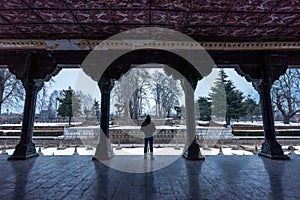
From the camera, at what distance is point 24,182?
3.09m

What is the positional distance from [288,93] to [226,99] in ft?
18.8

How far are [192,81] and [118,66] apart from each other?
2.15 meters

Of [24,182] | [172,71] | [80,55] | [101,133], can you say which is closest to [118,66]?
[80,55]

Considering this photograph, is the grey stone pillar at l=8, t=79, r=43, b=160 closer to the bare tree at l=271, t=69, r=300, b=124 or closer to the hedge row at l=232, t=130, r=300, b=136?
the hedge row at l=232, t=130, r=300, b=136

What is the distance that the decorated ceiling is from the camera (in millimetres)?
3504

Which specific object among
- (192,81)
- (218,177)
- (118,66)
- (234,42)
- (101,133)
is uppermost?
(234,42)

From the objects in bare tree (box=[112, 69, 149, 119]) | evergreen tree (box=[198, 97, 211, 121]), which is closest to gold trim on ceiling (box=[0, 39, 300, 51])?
bare tree (box=[112, 69, 149, 119])

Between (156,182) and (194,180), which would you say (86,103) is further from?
(194,180)

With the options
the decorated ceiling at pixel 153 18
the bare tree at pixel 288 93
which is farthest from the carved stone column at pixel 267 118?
the bare tree at pixel 288 93

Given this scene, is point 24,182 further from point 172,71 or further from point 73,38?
point 172,71

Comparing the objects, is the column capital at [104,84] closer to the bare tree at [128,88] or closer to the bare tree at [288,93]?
the bare tree at [128,88]

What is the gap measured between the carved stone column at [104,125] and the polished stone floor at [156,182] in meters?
0.80

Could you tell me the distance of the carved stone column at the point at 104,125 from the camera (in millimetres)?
5230

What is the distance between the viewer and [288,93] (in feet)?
61.3
